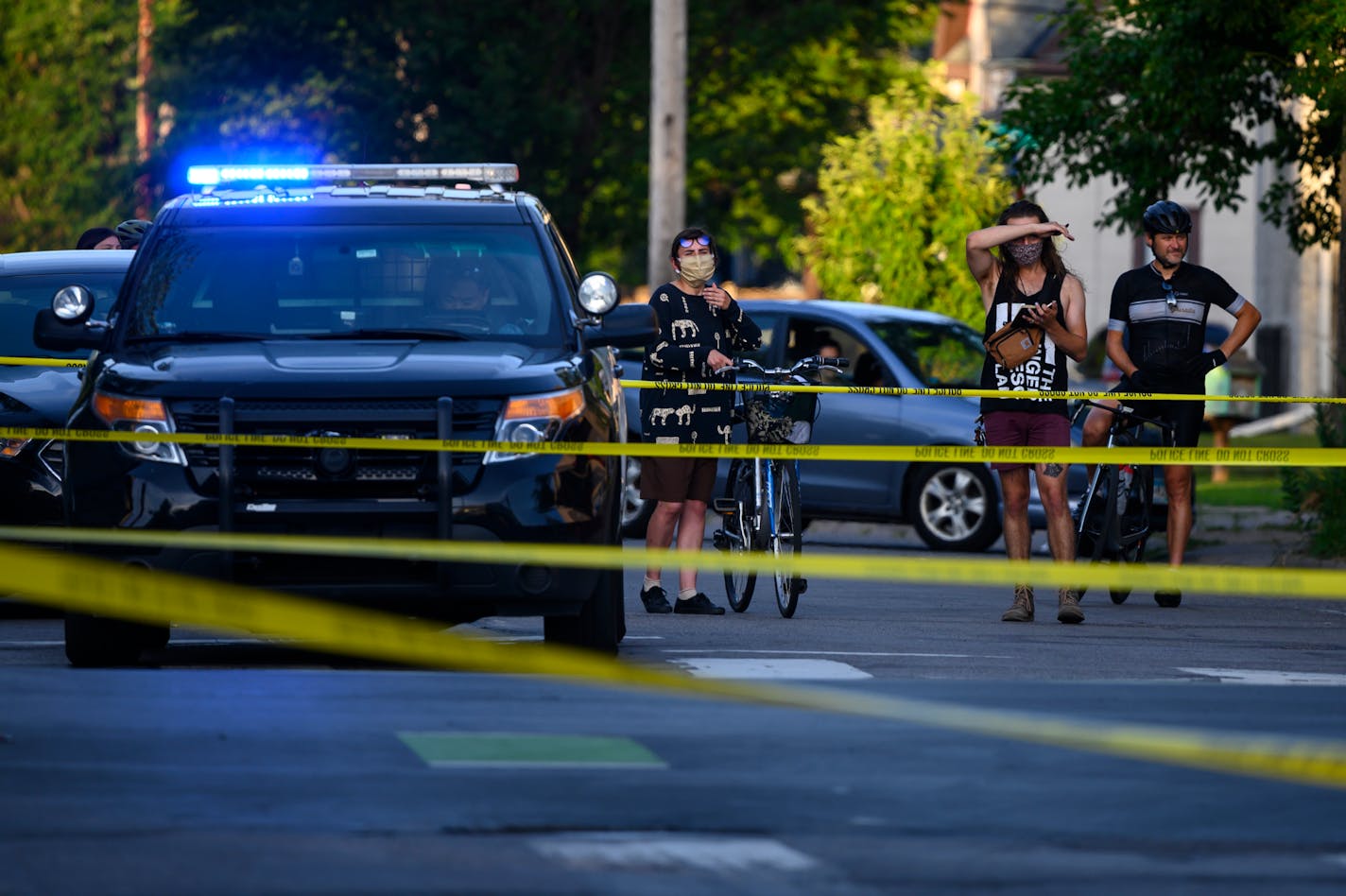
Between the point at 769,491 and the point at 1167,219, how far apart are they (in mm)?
2256

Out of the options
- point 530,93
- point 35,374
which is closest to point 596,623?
point 35,374

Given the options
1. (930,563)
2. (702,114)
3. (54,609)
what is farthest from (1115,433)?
(702,114)

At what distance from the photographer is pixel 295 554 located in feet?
29.7

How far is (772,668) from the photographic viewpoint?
9.73m

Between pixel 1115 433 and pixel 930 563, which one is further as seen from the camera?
pixel 1115 433

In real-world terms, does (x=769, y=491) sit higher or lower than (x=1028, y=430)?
lower

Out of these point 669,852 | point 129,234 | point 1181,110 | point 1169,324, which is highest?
point 1181,110

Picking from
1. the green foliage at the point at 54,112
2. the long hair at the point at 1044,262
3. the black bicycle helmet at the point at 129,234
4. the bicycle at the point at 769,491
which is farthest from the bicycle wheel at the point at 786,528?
the green foliage at the point at 54,112

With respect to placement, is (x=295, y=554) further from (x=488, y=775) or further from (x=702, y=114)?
(x=702, y=114)

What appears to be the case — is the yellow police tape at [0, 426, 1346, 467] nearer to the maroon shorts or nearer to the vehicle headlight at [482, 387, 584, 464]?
the vehicle headlight at [482, 387, 584, 464]

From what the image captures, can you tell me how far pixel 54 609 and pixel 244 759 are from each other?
5.61 m

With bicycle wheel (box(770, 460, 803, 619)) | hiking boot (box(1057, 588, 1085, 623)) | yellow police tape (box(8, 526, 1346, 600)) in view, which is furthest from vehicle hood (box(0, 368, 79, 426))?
hiking boot (box(1057, 588, 1085, 623))

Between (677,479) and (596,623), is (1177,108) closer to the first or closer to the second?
(677,479)

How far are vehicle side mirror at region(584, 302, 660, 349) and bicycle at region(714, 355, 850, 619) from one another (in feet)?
7.65
